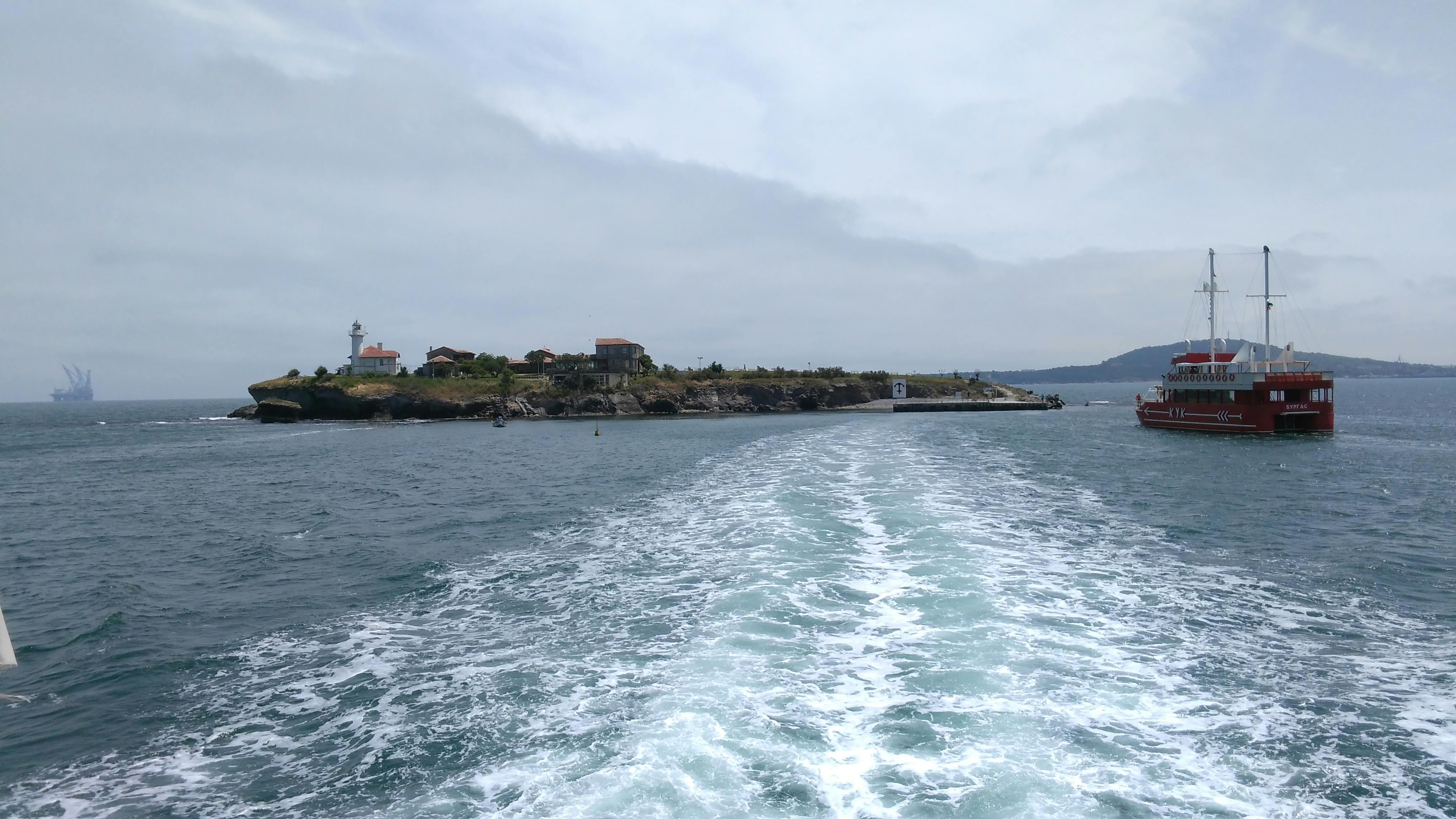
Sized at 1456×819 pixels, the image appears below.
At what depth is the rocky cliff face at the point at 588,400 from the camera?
104812 millimetres

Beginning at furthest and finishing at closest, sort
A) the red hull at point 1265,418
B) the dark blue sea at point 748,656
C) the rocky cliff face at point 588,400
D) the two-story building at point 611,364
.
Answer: the two-story building at point 611,364 → the rocky cliff face at point 588,400 → the red hull at point 1265,418 → the dark blue sea at point 748,656

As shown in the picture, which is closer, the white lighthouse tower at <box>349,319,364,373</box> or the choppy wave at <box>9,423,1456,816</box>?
the choppy wave at <box>9,423,1456,816</box>

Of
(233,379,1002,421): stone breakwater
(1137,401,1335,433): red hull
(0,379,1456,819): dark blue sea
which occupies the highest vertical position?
(233,379,1002,421): stone breakwater

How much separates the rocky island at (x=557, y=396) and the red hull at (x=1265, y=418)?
6317cm

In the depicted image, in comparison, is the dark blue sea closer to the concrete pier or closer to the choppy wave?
the choppy wave

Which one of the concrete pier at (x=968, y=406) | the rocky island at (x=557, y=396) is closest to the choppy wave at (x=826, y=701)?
the rocky island at (x=557, y=396)

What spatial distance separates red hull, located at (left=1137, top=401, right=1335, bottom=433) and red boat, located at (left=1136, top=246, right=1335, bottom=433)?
4 centimetres

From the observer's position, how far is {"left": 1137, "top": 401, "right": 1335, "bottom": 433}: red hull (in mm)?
55781

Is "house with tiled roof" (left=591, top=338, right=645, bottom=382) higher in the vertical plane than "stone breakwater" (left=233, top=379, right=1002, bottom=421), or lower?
higher

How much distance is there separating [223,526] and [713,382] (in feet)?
337

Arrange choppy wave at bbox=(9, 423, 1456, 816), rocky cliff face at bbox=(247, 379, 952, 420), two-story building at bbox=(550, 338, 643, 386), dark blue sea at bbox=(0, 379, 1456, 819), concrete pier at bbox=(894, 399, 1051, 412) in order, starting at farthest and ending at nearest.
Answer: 1. two-story building at bbox=(550, 338, 643, 386)
2. concrete pier at bbox=(894, 399, 1051, 412)
3. rocky cliff face at bbox=(247, 379, 952, 420)
4. dark blue sea at bbox=(0, 379, 1456, 819)
5. choppy wave at bbox=(9, 423, 1456, 816)

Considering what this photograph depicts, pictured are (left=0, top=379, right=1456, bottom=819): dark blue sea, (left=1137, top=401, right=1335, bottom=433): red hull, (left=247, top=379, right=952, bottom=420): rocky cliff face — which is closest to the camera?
(left=0, top=379, right=1456, bottom=819): dark blue sea

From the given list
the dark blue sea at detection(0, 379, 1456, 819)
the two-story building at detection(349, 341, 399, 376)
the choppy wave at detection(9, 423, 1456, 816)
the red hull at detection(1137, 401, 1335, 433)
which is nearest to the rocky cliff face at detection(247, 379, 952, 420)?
the two-story building at detection(349, 341, 399, 376)

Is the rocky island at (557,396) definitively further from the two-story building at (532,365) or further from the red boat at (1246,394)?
the red boat at (1246,394)
